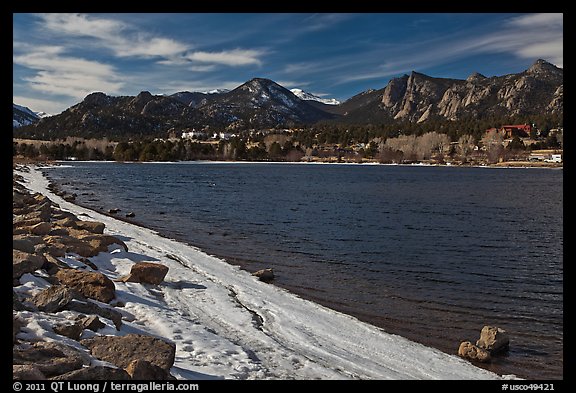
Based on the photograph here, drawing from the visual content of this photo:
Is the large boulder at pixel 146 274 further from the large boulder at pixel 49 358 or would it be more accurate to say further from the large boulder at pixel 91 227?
the large boulder at pixel 91 227

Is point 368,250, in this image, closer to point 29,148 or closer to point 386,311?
point 386,311

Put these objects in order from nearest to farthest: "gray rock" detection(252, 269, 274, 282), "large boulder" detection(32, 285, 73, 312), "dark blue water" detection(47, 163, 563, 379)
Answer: "large boulder" detection(32, 285, 73, 312)
"dark blue water" detection(47, 163, 563, 379)
"gray rock" detection(252, 269, 274, 282)

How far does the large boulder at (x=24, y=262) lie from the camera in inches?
420

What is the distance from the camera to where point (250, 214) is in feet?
131

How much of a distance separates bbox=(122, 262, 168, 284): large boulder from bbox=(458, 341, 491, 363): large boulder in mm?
9739

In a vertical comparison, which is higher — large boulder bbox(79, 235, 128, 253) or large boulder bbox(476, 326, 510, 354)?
large boulder bbox(79, 235, 128, 253)

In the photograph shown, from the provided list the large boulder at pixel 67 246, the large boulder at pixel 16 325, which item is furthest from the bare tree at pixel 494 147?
the large boulder at pixel 16 325

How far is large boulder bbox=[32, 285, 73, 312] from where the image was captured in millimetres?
9312

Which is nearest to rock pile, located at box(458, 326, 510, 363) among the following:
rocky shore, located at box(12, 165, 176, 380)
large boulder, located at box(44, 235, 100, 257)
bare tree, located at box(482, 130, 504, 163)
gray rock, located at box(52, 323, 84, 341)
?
rocky shore, located at box(12, 165, 176, 380)

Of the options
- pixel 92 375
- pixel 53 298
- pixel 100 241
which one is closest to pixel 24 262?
pixel 53 298

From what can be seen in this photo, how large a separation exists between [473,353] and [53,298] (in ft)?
33.9
